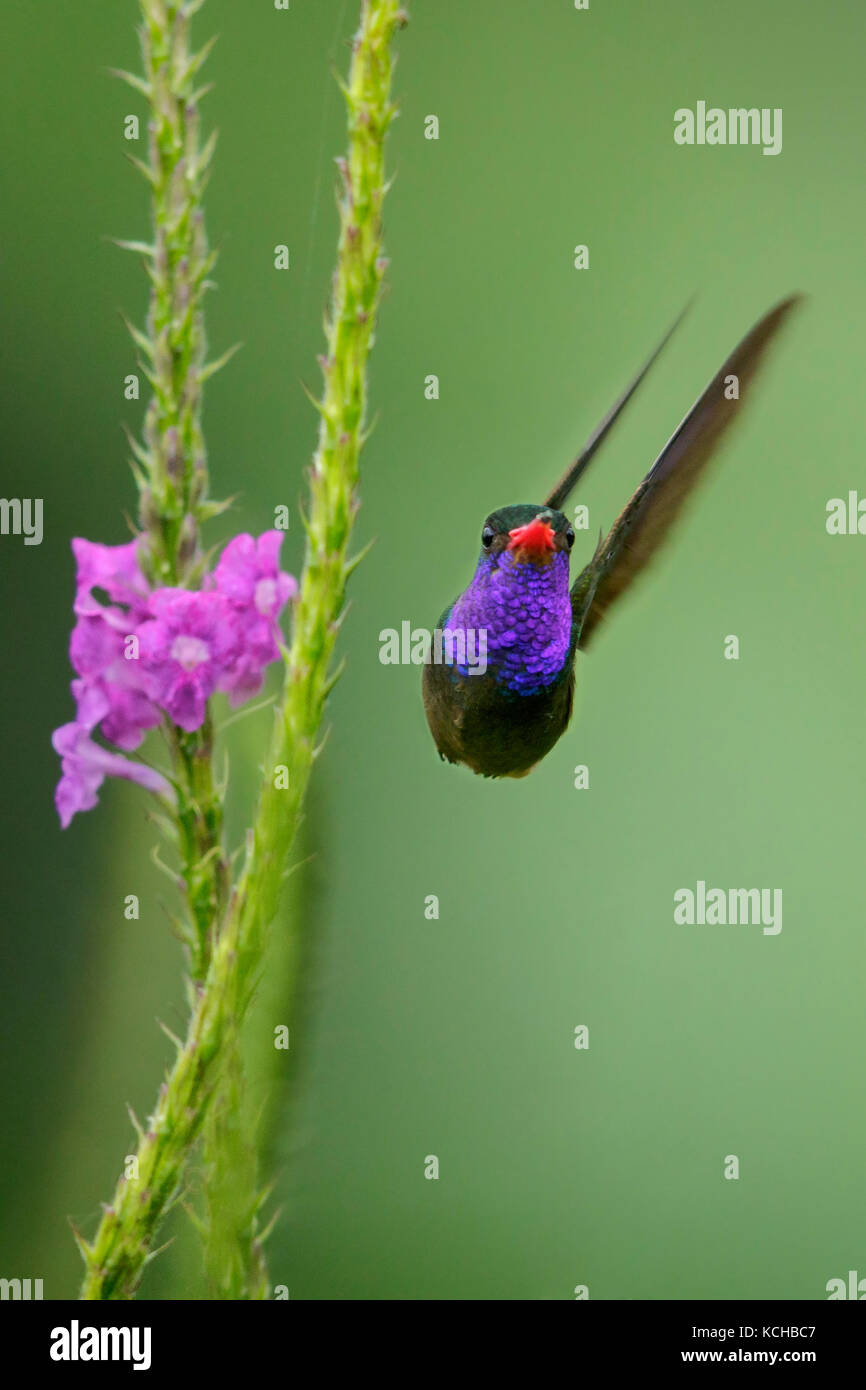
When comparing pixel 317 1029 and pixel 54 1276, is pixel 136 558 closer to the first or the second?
pixel 317 1029

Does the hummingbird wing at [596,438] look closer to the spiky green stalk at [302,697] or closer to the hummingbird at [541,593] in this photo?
the hummingbird at [541,593]

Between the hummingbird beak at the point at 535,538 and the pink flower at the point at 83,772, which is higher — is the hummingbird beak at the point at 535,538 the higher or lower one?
the higher one

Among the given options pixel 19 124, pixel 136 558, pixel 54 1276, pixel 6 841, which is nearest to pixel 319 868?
pixel 136 558
